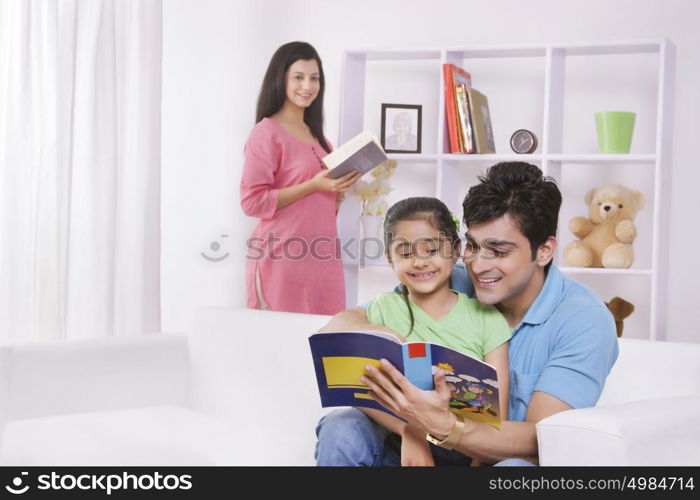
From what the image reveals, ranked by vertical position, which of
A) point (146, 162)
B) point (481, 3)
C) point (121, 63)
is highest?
point (481, 3)

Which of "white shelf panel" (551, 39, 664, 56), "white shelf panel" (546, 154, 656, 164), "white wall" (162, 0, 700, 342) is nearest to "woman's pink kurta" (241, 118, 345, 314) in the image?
"white wall" (162, 0, 700, 342)

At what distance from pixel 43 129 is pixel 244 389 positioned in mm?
1288

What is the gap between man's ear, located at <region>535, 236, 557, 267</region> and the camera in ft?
5.98

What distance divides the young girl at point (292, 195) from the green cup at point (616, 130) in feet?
3.08

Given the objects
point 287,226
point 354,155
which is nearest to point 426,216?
point 354,155

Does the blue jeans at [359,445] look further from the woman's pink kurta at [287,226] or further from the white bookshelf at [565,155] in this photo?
the white bookshelf at [565,155]

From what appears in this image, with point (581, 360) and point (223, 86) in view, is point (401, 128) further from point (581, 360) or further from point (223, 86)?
point (581, 360)

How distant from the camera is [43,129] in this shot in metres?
3.08

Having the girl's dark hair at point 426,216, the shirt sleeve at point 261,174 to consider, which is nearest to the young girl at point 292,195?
the shirt sleeve at point 261,174

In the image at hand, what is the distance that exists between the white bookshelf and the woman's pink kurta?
0.32 m

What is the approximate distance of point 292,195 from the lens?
11.0 ft

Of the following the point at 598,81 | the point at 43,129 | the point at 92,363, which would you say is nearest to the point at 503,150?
the point at 598,81

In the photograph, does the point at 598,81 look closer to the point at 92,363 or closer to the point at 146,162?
the point at 146,162

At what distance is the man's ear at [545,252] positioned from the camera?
5.98ft
